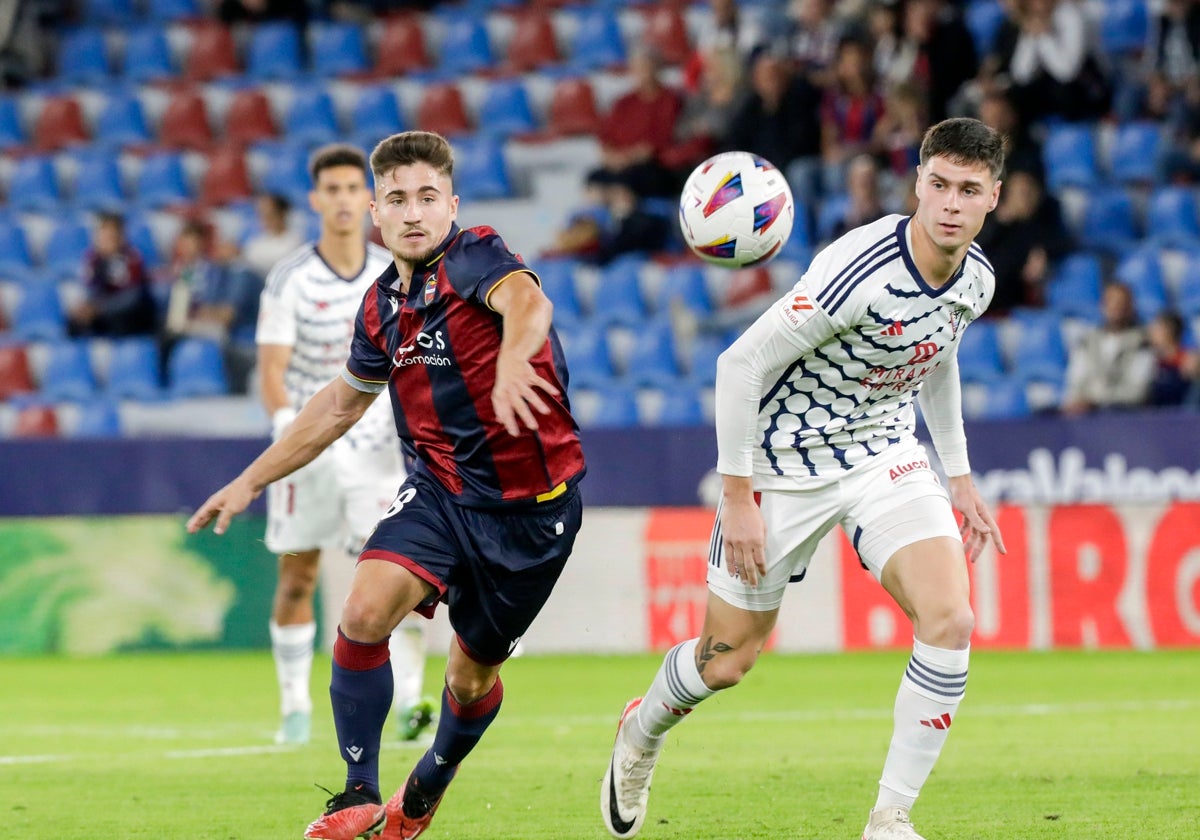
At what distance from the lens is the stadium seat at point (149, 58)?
2059 cm

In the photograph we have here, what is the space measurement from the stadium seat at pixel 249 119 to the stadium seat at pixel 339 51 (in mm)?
747

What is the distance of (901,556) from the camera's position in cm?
576

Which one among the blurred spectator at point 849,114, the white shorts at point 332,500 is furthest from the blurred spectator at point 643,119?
the white shorts at point 332,500

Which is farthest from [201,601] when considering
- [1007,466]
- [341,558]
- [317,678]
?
[1007,466]

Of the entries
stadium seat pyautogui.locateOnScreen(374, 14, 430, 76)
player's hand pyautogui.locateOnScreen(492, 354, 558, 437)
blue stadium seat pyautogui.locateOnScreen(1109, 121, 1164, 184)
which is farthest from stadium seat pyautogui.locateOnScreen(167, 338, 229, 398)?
player's hand pyautogui.locateOnScreen(492, 354, 558, 437)

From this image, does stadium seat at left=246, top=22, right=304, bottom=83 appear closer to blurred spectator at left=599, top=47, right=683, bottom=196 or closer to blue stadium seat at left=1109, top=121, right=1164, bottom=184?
blurred spectator at left=599, top=47, right=683, bottom=196

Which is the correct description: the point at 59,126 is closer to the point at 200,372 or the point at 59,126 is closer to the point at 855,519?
the point at 200,372

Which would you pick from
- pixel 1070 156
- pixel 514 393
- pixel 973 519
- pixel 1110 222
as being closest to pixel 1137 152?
pixel 1070 156

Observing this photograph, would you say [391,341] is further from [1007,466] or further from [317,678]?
[1007,466]

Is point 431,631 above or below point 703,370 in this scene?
below

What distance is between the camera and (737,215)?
650cm

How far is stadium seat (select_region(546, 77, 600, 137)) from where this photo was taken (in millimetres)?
18375

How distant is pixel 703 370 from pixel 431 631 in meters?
3.58

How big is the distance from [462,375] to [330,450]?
3.39m
